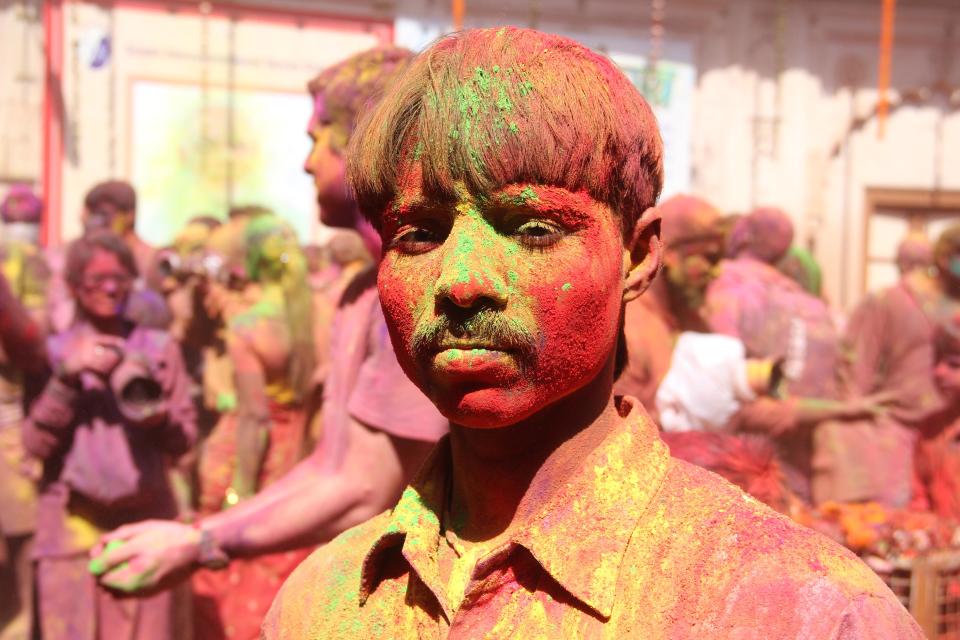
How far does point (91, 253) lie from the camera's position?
461 centimetres

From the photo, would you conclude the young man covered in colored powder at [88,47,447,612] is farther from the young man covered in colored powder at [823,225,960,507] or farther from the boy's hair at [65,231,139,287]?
the young man covered in colored powder at [823,225,960,507]

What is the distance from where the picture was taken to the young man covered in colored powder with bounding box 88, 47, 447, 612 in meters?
2.56

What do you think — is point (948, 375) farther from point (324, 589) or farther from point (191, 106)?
point (191, 106)

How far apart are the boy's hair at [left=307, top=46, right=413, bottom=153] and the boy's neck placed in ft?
5.50

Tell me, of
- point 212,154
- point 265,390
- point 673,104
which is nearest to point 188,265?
point 265,390

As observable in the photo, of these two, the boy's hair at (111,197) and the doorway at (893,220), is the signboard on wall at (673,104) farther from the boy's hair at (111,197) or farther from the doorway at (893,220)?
the boy's hair at (111,197)

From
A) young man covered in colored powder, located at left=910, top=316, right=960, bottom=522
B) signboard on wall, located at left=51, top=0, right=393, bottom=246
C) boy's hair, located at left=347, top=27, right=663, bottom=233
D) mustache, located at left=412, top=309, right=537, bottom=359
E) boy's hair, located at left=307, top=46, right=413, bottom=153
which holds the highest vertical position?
signboard on wall, located at left=51, top=0, right=393, bottom=246

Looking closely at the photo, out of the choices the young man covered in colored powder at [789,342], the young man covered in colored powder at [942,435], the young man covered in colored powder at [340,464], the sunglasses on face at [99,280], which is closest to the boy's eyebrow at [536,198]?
the young man covered in colored powder at [340,464]

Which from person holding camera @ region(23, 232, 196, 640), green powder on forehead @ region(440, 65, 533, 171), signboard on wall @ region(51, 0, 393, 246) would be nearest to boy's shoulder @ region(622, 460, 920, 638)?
green powder on forehead @ region(440, 65, 533, 171)

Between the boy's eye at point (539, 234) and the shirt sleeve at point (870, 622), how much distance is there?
513mm

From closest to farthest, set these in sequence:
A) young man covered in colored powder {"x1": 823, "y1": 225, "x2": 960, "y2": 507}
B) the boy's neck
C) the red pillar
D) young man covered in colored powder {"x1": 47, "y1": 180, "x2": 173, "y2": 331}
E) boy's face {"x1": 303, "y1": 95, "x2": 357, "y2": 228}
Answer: the boy's neck → boy's face {"x1": 303, "y1": 95, "x2": 357, "y2": 228} → young man covered in colored powder {"x1": 47, "y1": 180, "x2": 173, "y2": 331} → young man covered in colored powder {"x1": 823, "y1": 225, "x2": 960, "y2": 507} → the red pillar

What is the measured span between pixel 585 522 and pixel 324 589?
1.35ft

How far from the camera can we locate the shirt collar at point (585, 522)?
134 centimetres

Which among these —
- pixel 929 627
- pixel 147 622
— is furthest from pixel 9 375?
pixel 929 627
